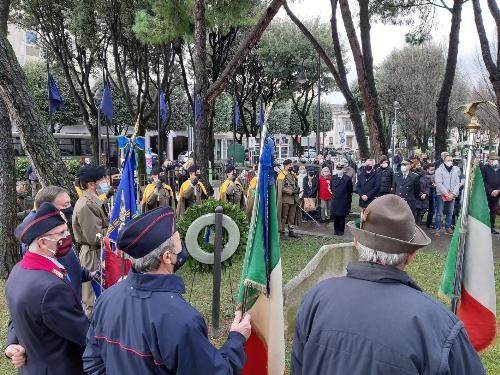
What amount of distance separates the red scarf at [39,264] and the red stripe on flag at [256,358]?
1443mm

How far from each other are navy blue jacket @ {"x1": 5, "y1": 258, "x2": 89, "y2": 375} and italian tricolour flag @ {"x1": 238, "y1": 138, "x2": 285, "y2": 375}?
1.24m

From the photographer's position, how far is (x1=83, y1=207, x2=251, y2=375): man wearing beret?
6.44ft

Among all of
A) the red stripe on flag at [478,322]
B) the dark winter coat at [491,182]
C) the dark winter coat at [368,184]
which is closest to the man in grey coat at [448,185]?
the dark winter coat at [491,182]

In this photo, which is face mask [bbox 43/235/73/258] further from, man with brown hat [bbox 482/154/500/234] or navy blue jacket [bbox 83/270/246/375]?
man with brown hat [bbox 482/154/500/234]

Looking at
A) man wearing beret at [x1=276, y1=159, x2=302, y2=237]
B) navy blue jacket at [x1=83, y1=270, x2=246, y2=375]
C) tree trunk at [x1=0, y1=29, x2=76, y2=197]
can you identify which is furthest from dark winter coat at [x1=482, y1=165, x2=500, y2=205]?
navy blue jacket at [x1=83, y1=270, x2=246, y2=375]

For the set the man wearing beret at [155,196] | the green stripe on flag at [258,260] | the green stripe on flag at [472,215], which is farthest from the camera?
the man wearing beret at [155,196]

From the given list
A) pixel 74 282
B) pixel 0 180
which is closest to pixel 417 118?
pixel 0 180

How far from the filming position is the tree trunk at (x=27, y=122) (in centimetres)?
609

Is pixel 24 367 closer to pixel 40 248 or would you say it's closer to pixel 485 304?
pixel 40 248

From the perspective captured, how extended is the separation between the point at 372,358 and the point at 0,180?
7.32m

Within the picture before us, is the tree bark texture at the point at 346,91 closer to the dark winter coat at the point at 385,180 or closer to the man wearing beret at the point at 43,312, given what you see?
the dark winter coat at the point at 385,180

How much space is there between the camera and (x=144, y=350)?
1.99m

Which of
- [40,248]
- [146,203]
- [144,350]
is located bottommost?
[146,203]

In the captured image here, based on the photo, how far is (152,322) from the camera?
1.97m
